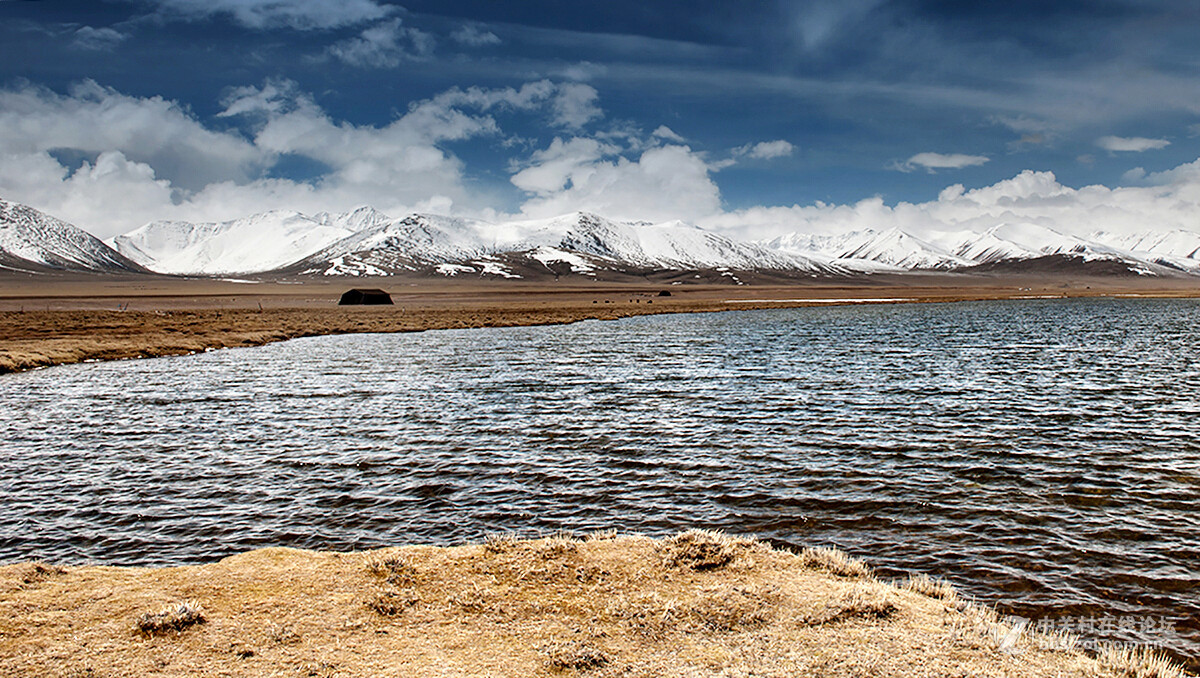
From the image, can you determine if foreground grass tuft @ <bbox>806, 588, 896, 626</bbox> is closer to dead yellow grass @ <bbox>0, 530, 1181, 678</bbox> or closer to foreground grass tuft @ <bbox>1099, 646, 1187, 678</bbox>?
dead yellow grass @ <bbox>0, 530, 1181, 678</bbox>

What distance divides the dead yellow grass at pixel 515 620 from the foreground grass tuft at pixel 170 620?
0.05m

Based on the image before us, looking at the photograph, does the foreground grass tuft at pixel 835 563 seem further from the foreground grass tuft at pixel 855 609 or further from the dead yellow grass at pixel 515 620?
the foreground grass tuft at pixel 855 609

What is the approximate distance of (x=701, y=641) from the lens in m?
8.17

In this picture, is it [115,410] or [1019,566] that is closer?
[1019,566]

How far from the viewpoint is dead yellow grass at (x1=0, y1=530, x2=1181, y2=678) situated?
7.55 m

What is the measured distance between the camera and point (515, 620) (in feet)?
28.9

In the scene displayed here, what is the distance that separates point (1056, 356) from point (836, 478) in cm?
3381

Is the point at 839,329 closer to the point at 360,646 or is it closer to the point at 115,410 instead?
the point at 115,410

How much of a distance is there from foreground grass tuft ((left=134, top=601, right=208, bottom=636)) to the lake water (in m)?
3.90

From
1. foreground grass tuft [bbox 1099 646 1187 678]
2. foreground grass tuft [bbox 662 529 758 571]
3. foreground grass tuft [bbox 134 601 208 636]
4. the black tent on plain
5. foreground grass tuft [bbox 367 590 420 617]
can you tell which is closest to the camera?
foreground grass tuft [bbox 1099 646 1187 678]

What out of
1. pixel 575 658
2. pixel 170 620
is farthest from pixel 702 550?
pixel 170 620

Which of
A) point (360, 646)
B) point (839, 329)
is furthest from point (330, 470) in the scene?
point (839, 329)

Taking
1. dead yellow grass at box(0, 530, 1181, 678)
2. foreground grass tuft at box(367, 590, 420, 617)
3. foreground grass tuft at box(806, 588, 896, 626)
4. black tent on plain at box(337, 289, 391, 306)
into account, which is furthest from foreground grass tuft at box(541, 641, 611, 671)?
black tent on plain at box(337, 289, 391, 306)

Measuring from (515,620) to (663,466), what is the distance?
29.9ft
